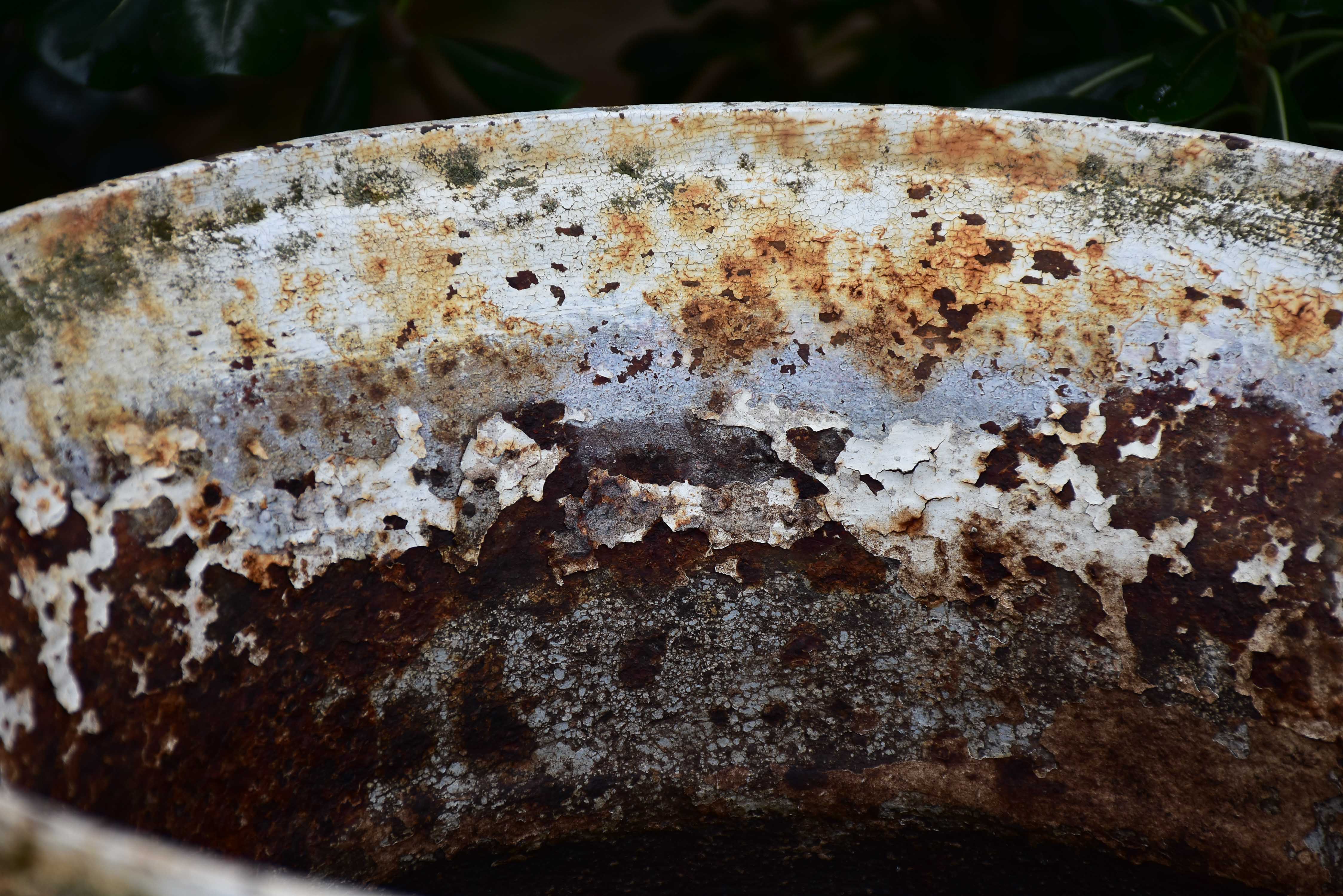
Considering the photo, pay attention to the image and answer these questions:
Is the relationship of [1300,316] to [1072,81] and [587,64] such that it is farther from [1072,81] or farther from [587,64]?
[587,64]

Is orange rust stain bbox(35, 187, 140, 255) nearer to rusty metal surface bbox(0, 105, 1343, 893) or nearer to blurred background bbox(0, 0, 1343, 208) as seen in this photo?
rusty metal surface bbox(0, 105, 1343, 893)

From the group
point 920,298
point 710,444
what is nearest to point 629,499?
point 710,444

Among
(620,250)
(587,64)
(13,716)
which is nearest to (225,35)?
(620,250)

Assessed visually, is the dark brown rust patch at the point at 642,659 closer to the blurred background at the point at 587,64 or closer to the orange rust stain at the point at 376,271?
the orange rust stain at the point at 376,271

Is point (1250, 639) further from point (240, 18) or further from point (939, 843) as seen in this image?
point (240, 18)

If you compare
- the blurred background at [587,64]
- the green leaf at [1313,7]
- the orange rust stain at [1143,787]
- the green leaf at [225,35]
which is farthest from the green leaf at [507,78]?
the orange rust stain at [1143,787]

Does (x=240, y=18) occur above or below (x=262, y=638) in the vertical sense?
above

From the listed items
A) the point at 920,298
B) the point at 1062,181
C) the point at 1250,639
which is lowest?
the point at 1250,639
